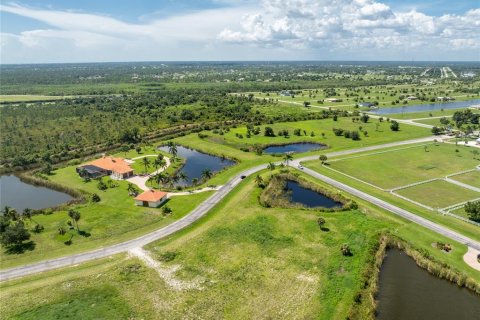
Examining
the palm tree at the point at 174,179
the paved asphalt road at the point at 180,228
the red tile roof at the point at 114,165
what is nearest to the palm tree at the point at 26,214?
the paved asphalt road at the point at 180,228

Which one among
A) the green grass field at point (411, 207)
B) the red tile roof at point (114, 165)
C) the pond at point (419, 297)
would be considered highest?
the red tile roof at point (114, 165)

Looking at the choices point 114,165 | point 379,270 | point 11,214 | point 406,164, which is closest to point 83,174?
point 114,165

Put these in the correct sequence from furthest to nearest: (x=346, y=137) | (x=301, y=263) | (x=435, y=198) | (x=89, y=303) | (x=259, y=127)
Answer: (x=259, y=127) → (x=346, y=137) → (x=435, y=198) → (x=301, y=263) → (x=89, y=303)

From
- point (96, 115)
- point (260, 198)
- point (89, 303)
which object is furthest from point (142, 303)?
point (96, 115)

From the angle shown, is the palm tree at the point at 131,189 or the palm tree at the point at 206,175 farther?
the palm tree at the point at 206,175

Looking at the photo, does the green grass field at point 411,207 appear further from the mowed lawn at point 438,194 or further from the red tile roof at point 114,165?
the red tile roof at point 114,165

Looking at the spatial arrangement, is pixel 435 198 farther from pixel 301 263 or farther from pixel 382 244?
pixel 301 263

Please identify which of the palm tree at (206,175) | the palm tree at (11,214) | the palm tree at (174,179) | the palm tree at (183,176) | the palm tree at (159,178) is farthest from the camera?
the palm tree at (206,175)
